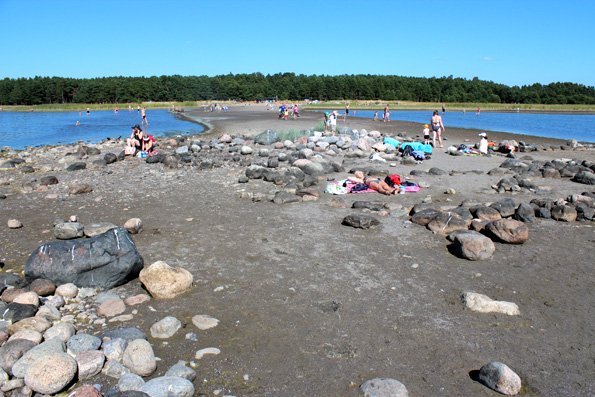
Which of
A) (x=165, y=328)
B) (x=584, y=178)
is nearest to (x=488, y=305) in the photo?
(x=165, y=328)

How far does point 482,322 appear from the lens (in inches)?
258

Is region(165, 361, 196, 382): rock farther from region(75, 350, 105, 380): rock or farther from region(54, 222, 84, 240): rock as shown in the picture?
region(54, 222, 84, 240): rock

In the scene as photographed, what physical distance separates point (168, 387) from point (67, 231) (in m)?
6.35

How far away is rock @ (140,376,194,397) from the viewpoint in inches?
188

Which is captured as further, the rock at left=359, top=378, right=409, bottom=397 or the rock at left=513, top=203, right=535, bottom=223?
the rock at left=513, top=203, right=535, bottom=223

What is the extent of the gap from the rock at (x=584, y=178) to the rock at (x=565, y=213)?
567 centimetres

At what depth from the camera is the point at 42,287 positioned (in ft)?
23.5

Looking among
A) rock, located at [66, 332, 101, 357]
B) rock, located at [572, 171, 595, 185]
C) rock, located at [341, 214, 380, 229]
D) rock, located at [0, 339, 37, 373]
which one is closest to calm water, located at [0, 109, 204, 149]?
rock, located at [341, 214, 380, 229]

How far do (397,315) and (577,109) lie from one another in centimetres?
13204

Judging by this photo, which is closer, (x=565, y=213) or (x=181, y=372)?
(x=181, y=372)

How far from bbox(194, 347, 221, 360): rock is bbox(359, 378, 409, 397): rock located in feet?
5.92

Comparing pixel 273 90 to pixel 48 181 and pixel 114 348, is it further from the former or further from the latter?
pixel 114 348

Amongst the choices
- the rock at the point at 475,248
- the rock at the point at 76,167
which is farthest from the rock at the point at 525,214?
the rock at the point at 76,167

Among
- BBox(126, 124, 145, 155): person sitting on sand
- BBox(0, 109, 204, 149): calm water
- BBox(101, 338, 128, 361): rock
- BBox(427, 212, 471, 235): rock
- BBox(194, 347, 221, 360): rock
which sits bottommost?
BBox(0, 109, 204, 149): calm water
